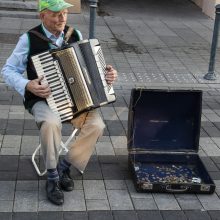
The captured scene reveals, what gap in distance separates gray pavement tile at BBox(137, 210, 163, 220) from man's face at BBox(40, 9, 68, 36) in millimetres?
1653

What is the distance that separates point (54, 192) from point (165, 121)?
1.35m

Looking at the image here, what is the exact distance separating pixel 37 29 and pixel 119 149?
169 cm

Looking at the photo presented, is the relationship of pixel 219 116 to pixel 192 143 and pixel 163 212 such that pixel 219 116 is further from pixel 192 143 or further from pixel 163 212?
pixel 163 212

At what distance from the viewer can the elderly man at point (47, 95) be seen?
158 inches

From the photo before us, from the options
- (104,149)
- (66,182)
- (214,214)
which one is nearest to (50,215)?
(66,182)

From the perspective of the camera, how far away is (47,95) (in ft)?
13.0

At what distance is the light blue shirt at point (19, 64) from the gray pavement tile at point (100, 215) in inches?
44.4

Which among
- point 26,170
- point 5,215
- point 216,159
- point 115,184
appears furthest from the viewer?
point 216,159

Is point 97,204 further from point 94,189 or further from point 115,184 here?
point 115,184

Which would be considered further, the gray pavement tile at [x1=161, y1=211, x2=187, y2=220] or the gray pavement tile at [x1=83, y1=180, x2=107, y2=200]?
the gray pavement tile at [x1=83, y1=180, x2=107, y2=200]

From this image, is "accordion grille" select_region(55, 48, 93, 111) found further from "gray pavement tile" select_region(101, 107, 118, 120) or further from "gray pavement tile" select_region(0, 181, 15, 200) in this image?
"gray pavement tile" select_region(101, 107, 118, 120)

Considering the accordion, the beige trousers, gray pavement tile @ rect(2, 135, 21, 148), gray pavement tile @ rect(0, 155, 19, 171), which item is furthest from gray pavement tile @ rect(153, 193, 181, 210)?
gray pavement tile @ rect(2, 135, 21, 148)

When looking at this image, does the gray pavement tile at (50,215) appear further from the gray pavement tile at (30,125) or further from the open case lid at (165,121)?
the gray pavement tile at (30,125)

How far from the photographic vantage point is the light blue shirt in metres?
4.09
